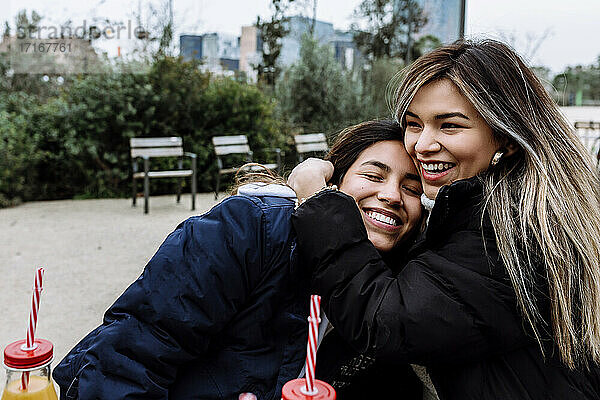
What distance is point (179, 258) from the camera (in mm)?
1671

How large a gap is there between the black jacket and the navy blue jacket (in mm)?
113

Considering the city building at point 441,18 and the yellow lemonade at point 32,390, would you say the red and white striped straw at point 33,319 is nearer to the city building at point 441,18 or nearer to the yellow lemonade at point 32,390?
the yellow lemonade at point 32,390

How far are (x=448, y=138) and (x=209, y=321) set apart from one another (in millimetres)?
919

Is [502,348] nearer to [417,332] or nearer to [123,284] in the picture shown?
[417,332]

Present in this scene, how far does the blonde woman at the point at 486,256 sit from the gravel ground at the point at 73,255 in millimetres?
2940

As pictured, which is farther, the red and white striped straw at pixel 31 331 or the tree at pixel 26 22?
the tree at pixel 26 22

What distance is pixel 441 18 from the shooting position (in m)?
13.2

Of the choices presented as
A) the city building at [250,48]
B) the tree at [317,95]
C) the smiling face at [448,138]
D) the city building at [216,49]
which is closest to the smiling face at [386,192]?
the smiling face at [448,138]

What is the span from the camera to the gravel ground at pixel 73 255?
15.8 ft

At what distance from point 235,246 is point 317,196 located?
1.02 feet

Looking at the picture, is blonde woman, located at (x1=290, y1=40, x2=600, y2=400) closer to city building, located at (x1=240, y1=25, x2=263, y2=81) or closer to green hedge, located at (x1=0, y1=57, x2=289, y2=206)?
green hedge, located at (x1=0, y1=57, x2=289, y2=206)

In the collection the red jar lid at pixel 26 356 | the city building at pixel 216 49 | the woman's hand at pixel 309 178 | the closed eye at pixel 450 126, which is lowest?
the red jar lid at pixel 26 356

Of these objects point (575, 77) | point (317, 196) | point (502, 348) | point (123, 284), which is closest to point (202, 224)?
point (317, 196)

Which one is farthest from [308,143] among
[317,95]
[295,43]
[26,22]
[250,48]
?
[26,22]
